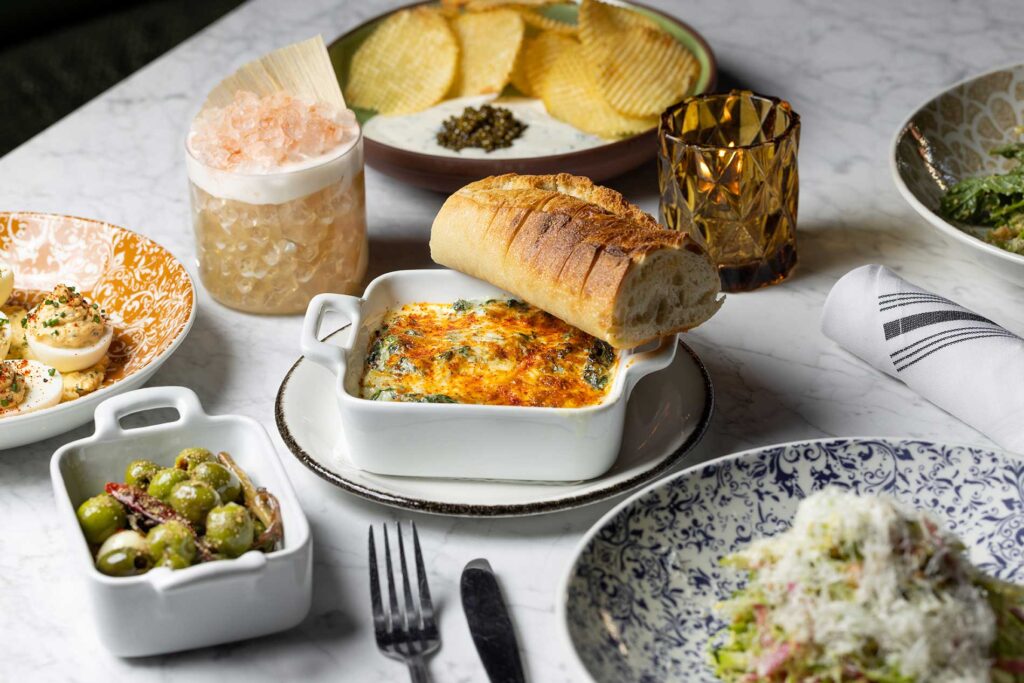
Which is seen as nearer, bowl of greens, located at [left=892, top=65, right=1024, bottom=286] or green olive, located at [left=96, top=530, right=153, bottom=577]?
green olive, located at [left=96, top=530, right=153, bottom=577]

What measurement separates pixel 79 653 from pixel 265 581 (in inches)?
11.1

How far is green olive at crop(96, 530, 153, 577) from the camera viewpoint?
4.32ft

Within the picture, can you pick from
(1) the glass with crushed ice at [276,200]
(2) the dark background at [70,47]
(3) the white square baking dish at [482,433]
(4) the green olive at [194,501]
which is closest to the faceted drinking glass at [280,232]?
(1) the glass with crushed ice at [276,200]

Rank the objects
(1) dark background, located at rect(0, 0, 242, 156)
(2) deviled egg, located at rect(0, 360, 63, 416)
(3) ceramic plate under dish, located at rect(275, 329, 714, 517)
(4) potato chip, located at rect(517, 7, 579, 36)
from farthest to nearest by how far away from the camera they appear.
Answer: (1) dark background, located at rect(0, 0, 242, 156)
(4) potato chip, located at rect(517, 7, 579, 36)
(2) deviled egg, located at rect(0, 360, 63, 416)
(3) ceramic plate under dish, located at rect(275, 329, 714, 517)

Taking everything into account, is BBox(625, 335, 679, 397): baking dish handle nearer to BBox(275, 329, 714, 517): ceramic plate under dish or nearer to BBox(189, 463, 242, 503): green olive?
BBox(275, 329, 714, 517): ceramic plate under dish

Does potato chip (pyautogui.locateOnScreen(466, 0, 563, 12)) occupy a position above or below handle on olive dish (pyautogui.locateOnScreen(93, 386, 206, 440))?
above

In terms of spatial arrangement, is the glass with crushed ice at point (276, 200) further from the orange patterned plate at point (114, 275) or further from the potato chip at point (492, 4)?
the potato chip at point (492, 4)

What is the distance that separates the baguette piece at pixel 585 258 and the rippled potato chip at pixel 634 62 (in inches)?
23.5

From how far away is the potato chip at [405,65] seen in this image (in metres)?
2.58

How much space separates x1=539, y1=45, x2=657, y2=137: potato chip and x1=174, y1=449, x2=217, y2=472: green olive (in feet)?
4.04

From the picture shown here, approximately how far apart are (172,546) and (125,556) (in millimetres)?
53

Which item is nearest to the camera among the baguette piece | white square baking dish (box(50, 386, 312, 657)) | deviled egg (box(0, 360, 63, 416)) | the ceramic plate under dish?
white square baking dish (box(50, 386, 312, 657))

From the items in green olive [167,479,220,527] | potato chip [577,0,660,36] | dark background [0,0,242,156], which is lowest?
dark background [0,0,242,156]

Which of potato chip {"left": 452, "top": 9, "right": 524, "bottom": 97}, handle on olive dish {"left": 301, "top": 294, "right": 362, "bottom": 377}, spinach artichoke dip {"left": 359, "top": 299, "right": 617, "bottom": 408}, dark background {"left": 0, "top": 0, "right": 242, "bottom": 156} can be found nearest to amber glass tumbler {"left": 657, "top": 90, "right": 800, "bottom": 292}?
spinach artichoke dip {"left": 359, "top": 299, "right": 617, "bottom": 408}
